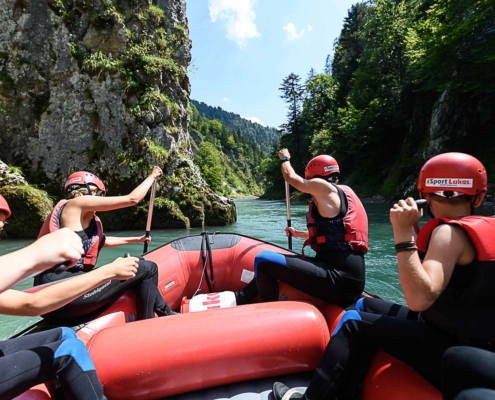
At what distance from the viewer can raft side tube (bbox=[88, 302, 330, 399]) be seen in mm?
1771

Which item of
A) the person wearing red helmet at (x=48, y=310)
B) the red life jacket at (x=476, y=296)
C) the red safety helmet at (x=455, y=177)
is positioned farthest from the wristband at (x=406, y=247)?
the person wearing red helmet at (x=48, y=310)

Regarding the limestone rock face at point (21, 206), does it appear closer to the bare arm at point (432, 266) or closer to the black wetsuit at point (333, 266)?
the black wetsuit at point (333, 266)

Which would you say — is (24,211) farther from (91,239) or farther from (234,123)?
(234,123)

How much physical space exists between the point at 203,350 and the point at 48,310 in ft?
3.11

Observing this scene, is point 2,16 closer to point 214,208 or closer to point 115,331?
point 214,208

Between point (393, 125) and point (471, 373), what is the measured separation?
26.5m

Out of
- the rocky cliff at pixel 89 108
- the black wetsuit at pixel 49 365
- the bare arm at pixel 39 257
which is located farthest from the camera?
the rocky cliff at pixel 89 108

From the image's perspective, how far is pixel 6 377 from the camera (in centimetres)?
128

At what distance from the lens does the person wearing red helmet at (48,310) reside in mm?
1026

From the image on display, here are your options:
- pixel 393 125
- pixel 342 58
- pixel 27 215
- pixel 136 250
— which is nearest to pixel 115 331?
pixel 136 250

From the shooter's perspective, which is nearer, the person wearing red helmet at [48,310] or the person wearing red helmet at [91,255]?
the person wearing red helmet at [48,310]

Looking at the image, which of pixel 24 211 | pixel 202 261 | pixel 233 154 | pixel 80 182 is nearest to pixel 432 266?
pixel 80 182

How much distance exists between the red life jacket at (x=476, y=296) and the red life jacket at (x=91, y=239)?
8.93ft

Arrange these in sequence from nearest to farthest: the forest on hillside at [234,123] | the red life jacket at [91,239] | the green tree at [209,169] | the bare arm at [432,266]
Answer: the bare arm at [432,266], the red life jacket at [91,239], the green tree at [209,169], the forest on hillside at [234,123]
